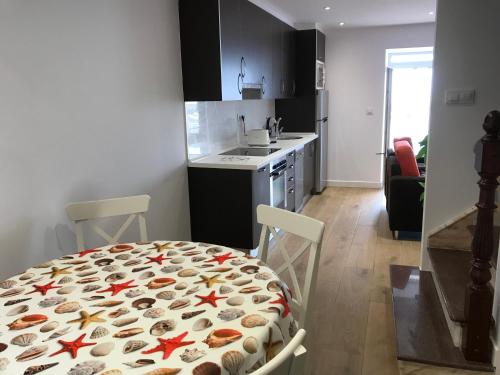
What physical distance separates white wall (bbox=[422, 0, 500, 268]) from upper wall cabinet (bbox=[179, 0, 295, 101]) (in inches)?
61.1

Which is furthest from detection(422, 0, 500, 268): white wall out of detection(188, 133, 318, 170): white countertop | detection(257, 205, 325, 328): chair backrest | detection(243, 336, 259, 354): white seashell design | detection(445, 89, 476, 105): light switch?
detection(243, 336, 259, 354): white seashell design

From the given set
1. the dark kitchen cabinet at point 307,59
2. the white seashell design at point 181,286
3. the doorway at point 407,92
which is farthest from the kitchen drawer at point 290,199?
the white seashell design at point 181,286

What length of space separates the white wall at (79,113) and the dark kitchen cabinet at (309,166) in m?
2.53

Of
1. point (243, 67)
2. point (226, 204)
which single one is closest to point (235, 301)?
point (226, 204)

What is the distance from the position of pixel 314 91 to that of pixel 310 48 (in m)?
0.57

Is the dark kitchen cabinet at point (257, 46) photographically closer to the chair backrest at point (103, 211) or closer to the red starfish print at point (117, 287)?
the chair backrest at point (103, 211)

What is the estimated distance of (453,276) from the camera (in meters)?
2.58

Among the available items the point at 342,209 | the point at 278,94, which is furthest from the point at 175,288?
the point at 342,209

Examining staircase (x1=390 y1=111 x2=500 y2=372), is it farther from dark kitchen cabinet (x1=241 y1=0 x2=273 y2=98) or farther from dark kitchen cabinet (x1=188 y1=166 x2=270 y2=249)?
dark kitchen cabinet (x1=241 y1=0 x2=273 y2=98)

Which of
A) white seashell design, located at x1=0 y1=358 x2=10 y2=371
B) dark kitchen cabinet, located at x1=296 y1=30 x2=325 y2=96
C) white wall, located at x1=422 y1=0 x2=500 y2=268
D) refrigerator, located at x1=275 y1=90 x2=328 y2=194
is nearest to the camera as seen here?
white seashell design, located at x1=0 y1=358 x2=10 y2=371

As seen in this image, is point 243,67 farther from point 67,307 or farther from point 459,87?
point 67,307

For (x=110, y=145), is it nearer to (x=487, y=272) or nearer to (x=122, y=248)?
(x=122, y=248)

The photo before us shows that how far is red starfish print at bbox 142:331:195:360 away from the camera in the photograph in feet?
3.72

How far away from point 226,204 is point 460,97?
189cm
